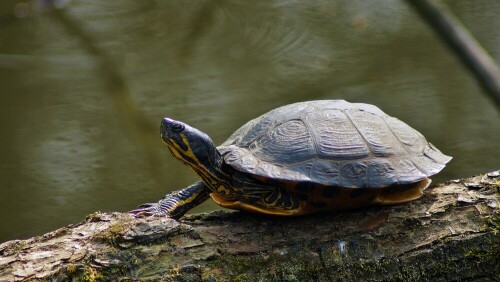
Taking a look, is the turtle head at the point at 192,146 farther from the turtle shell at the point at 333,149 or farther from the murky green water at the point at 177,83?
the murky green water at the point at 177,83

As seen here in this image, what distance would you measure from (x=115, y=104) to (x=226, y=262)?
4.32m

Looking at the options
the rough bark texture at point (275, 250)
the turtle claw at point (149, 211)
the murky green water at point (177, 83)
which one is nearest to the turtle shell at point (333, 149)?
the rough bark texture at point (275, 250)

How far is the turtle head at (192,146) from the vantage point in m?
2.87

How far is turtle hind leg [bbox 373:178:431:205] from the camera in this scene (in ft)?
9.12

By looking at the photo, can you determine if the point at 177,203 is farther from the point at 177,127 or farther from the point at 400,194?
the point at 400,194

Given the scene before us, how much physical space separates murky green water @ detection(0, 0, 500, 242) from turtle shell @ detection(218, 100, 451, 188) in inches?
88.8

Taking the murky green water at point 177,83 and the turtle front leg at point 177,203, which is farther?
the murky green water at point 177,83

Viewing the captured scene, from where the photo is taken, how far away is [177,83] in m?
6.96

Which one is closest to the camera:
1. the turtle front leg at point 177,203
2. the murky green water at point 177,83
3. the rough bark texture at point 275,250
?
the rough bark texture at point 275,250

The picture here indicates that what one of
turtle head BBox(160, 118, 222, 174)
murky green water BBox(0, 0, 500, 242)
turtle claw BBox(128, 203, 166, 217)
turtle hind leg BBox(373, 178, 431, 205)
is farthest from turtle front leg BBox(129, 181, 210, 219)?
murky green water BBox(0, 0, 500, 242)

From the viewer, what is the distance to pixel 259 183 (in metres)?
2.82

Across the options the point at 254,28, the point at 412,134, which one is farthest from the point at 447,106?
the point at 412,134

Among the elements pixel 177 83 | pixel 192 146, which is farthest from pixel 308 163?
pixel 177 83

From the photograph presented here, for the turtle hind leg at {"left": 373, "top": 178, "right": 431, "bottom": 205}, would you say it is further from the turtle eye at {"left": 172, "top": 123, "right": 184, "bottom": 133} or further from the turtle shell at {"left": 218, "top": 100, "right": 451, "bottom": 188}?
the turtle eye at {"left": 172, "top": 123, "right": 184, "bottom": 133}
